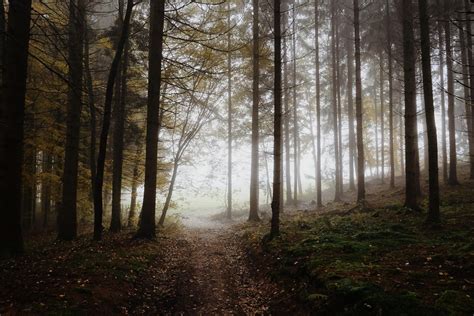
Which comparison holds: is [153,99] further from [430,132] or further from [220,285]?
[430,132]

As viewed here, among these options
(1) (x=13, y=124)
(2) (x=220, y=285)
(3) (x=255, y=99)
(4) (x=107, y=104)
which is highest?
(3) (x=255, y=99)

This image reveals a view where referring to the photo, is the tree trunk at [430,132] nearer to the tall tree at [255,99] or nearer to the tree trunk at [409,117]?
the tree trunk at [409,117]

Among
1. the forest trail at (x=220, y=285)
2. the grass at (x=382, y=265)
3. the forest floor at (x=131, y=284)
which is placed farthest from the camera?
the forest trail at (x=220, y=285)

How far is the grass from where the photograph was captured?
4.67m

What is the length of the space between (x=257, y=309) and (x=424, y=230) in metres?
5.69

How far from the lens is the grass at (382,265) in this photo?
15.3 feet

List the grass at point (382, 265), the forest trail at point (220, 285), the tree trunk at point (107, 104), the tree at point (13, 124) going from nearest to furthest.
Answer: the grass at point (382, 265) < the forest trail at point (220, 285) < the tree at point (13, 124) < the tree trunk at point (107, 104)

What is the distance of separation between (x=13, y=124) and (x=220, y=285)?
6.37 metres

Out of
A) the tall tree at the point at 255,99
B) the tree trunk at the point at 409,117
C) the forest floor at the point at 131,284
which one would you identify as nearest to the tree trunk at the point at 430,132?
the tree trunk at the point at 409,117

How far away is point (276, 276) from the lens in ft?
24.5

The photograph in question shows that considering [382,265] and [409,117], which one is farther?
[409,117]

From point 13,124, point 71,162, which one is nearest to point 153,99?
point 71,162

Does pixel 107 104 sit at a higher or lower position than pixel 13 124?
higher

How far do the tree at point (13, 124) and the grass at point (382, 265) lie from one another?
644 cm
